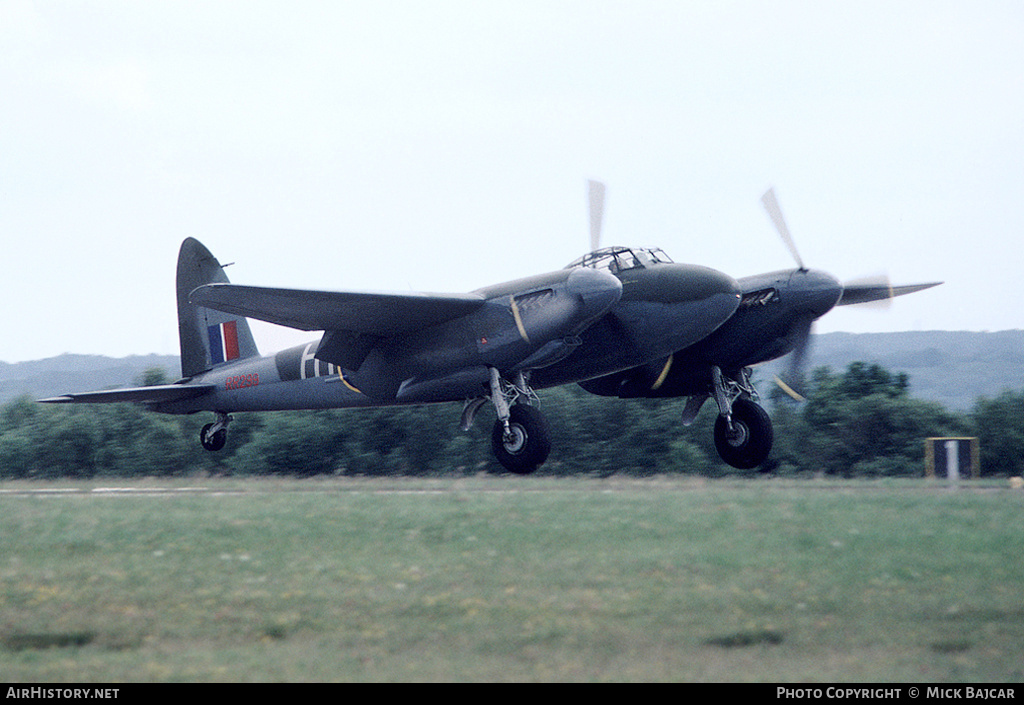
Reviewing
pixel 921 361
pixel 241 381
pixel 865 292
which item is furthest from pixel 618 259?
pixel 921 361

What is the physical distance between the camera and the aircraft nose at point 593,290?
57.8 feet

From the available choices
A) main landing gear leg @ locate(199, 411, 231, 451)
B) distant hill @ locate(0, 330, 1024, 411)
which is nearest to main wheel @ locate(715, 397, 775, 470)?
main landing gear leg @ locate(199, 411, 231, 451)

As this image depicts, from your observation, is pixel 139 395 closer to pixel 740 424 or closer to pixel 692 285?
pixel 692 285

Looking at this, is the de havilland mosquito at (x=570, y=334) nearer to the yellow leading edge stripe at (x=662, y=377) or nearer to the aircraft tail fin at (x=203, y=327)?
the yellow leading edge stripe at (x=662, y=377)

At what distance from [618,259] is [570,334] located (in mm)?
2257

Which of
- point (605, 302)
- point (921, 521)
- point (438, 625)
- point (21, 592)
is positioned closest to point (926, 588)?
point (921, 521)

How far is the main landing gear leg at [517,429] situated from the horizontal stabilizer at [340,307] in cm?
149

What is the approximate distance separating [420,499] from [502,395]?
423 cm

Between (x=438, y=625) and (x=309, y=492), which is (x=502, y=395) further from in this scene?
(x=438, y=625)

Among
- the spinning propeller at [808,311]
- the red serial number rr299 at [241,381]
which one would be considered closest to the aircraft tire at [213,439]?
the red serial number rr299 at [241,381]

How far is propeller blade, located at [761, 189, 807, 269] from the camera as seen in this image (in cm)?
1972

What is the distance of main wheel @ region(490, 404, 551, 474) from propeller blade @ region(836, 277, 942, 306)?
7.68 metres

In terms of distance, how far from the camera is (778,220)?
2009cm

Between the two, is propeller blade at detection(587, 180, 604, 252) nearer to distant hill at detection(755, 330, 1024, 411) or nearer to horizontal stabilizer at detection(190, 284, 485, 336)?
horizontal stabilizer at detection(190, 284, 485, 336)
